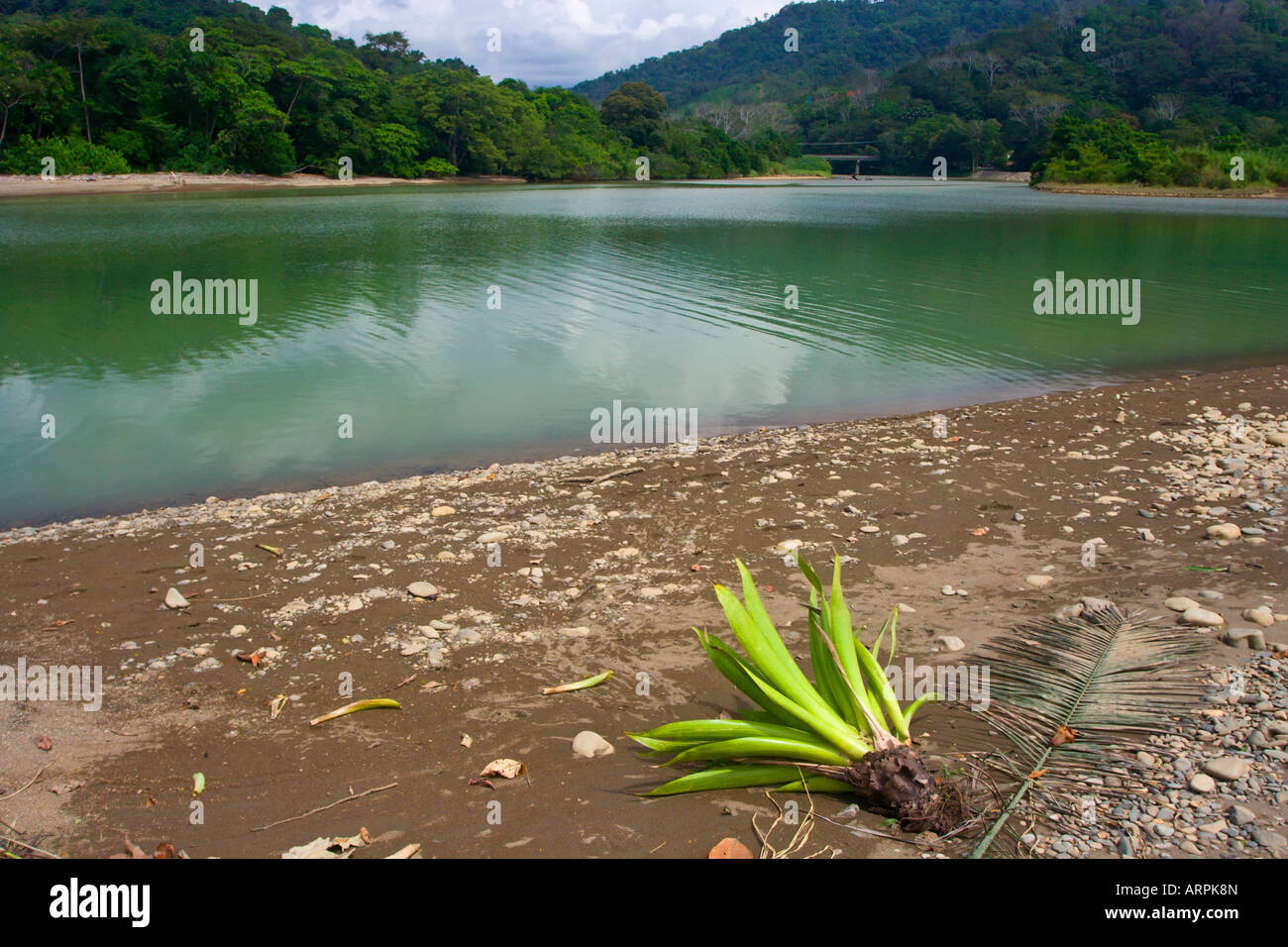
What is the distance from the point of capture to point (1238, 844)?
111 inches

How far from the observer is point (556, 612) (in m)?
5.39

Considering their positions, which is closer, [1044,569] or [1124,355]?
[1044,569]

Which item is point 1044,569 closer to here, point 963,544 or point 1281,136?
point 963,544

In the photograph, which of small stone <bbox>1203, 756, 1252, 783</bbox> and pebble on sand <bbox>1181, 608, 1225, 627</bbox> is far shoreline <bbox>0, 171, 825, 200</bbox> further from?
small stone <bbox>1203, 756, 1252, 783</bbox>

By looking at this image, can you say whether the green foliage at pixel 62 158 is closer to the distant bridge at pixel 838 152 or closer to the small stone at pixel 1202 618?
the small stone at pixel 1202 618

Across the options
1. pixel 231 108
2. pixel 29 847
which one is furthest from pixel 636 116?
pixel 29 847

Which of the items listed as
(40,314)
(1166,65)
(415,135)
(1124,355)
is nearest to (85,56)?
(415,135)

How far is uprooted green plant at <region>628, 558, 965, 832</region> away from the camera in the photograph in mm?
3191

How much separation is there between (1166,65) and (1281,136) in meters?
34.1

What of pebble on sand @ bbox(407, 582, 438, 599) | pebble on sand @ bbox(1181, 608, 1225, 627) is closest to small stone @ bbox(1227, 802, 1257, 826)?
pebble on sand @ bbox(1181, 608, 1225, 627)

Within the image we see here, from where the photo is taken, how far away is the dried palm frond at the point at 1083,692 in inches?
132

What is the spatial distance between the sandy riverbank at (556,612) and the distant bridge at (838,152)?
467ft

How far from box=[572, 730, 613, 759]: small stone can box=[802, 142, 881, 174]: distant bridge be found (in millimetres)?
146665

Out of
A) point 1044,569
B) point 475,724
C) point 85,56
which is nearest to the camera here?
point 475,724
